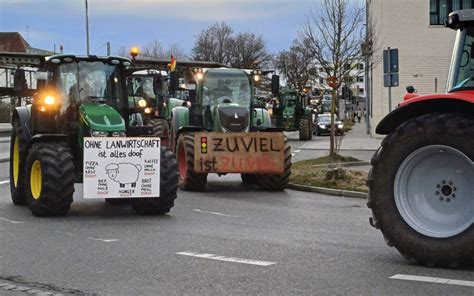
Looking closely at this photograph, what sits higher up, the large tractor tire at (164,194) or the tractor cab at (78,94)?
the tractor cab at (78,94)

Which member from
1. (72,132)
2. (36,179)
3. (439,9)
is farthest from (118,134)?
(439,9)

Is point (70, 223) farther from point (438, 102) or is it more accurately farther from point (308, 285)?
point (438, 102)

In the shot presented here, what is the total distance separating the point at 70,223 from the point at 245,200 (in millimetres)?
4444

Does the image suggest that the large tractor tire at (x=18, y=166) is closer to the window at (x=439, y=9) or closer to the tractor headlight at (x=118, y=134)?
the tractor headlight at (x=118, y=134)

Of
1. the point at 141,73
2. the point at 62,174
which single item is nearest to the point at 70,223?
the point at 62,174

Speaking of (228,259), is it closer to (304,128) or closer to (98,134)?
(98,134)

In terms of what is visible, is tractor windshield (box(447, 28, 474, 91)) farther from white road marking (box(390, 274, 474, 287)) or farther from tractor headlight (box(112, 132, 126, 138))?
tractor headlight (box(112, 132, 126, 138))

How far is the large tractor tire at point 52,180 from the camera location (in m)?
10.5

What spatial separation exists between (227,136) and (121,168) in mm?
4488

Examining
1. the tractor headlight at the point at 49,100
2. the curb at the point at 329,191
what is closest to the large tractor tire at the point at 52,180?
the tractor headlight at the point at 49,100

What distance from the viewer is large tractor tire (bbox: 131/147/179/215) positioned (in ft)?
36.6

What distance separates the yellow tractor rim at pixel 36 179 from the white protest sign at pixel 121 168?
793 millimetres

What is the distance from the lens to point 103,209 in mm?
12016

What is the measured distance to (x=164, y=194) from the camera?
438 inches
